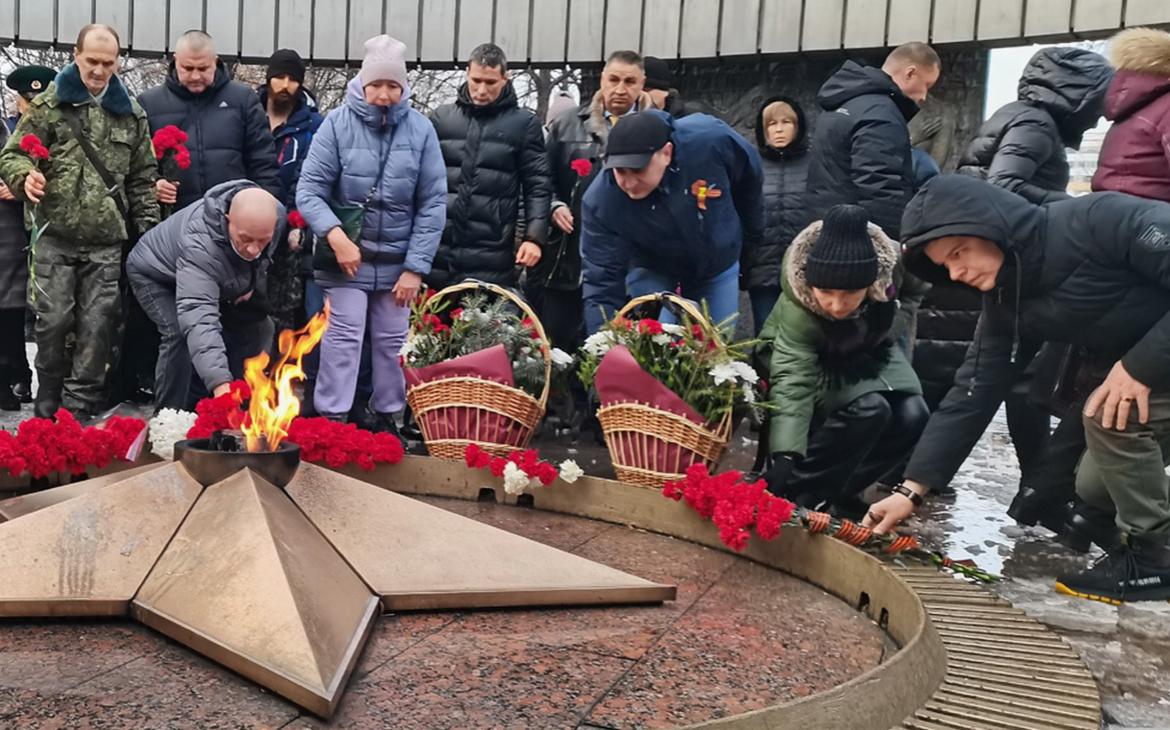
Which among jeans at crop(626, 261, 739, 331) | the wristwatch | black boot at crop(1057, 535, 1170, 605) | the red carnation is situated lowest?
black boot at crop(1057, 535, 1170, 605)

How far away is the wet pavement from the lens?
2.68 meters

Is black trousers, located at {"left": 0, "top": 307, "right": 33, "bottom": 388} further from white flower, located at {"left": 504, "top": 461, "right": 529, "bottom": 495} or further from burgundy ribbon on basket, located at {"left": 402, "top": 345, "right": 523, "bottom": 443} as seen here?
white flower, located at {"left": 504, "top": 461, "right": 529, "bottom": 495}

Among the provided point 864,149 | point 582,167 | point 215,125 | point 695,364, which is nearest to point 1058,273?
point 695,364

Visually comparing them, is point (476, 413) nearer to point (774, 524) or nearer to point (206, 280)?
point (206, 280)

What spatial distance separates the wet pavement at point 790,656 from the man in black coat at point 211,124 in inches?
122

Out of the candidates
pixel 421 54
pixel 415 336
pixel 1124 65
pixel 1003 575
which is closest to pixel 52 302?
pixel 415 336

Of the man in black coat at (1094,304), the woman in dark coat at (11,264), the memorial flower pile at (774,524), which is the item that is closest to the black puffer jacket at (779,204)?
the man in black coat at (1094,304)

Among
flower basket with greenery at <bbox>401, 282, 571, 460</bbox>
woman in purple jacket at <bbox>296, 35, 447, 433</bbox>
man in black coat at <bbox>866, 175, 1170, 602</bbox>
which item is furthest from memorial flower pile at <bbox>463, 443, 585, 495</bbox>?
woman in purple jacket at <bbox>296, 35, 447, 433</bbox>

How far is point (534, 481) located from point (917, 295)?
99.1 inches

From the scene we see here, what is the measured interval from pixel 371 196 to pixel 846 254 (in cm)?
280

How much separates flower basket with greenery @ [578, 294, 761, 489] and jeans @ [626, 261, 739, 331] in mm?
1014

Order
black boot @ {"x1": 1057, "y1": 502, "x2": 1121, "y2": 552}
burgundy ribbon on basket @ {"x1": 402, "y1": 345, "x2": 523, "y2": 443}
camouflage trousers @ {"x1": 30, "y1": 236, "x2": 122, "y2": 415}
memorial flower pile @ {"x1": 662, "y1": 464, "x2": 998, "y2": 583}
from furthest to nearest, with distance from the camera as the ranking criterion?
camouflage trousers @ {"x1": 30, "y1": 236, "x2": 122, "y2": 415}, burgundy ribbon on basket @ {"x1": 402, "y1": 345, "x2": 523, "y2": 443}, black boot @ {"x1": 1057, "y1": 502, "x2": 1121, "y2": 552}, memorial flower pile @ {"x1": 662, "y1": 464, "x2": 998, "y2": 583}

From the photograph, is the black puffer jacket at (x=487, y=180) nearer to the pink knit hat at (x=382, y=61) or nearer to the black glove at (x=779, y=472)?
the pink knit hat at (x=382, y=61)

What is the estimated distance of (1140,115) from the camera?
16.4 feet
